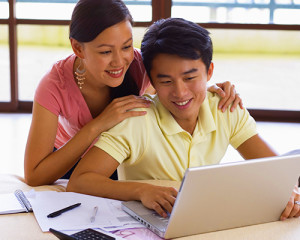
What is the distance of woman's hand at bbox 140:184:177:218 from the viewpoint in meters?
1.44

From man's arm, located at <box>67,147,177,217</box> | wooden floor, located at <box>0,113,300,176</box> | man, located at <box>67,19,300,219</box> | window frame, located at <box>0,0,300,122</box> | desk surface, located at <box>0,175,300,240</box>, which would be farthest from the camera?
window frame, located at <box>0,0,300,122</box>

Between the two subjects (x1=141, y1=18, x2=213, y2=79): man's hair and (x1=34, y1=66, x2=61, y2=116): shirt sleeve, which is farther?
(x1=34, y1=66, x2=61, y2=116): shirt sleeve

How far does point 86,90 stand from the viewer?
2033mm

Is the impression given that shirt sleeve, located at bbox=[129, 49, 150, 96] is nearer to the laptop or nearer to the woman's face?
the woman's face

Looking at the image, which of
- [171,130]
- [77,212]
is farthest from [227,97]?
[77,212]

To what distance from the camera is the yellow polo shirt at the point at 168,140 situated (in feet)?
5.72

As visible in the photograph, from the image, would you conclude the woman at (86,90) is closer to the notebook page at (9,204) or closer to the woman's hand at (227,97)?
the woman's hand at (227,97)

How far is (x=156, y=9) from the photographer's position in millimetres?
4906

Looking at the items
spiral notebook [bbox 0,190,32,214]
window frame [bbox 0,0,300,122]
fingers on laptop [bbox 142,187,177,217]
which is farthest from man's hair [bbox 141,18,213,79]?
window frame [bbox 0,0,300,122]

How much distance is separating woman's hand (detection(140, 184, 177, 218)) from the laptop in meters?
0.02

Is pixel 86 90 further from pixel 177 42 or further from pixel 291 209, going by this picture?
pixel 291 209

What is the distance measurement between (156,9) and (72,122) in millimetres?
3031

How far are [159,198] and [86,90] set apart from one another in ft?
2.30

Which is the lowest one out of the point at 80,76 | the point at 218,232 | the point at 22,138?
the point at 22,138
